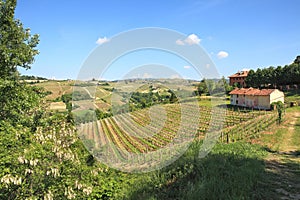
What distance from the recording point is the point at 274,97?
37844 millimetres

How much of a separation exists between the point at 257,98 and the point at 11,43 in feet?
129

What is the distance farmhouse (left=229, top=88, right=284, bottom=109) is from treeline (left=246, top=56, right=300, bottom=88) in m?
13.3

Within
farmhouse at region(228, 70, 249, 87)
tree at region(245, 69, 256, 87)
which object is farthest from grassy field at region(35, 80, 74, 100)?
farmhouse at region(228, 70, 249, 87)

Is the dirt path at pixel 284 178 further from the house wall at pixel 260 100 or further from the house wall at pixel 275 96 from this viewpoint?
the house wall at pixel 275 96

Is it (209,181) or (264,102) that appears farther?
(264,102)

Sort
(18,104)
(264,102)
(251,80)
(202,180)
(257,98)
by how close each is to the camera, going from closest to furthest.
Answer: (202,180), (18,104), (264,102), (257,98), (251,80)

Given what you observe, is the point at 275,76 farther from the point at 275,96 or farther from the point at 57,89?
the point at 57,89

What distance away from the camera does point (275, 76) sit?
52.6 m

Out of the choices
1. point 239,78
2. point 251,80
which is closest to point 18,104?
point 251,80

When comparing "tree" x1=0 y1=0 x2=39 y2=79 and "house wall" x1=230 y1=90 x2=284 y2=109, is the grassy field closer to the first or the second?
"tree" x1=0 y1=0 x2=39 y2=79

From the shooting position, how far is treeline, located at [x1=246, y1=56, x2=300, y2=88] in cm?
4894

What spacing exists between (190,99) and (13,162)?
7.20 meters

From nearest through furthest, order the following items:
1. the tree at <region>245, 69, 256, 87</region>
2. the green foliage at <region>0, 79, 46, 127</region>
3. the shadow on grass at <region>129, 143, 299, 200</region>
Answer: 1. the shadow on grass at <region>129, 143, 299, 200</region>
2. the green foliage at <region>0, 79, 46, 127</region>
3. the tree at <region>245, 69, 256, 87</region>

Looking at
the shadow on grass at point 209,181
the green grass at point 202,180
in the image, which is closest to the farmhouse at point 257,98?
the shadow on grass at point 209,181
